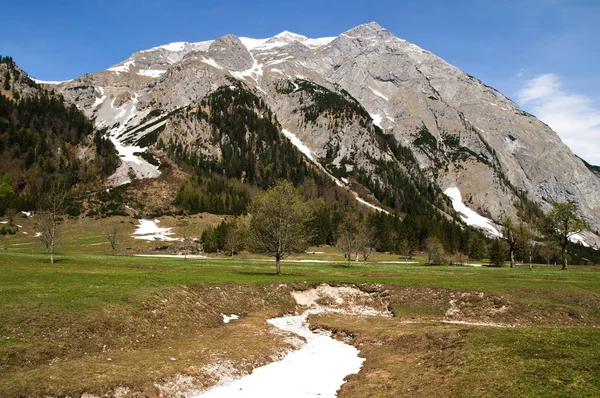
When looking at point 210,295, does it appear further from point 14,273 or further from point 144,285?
point 14,273

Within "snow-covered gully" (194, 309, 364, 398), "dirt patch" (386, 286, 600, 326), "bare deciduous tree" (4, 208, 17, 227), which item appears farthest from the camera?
"bare deciduous tree" (4, 208, 17, 227)

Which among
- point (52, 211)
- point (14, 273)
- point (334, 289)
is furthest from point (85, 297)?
point (52, 211)

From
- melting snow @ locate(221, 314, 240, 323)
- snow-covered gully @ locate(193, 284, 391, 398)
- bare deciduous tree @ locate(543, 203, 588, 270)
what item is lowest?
melting snow @ locate(221, 314, 240, 323)

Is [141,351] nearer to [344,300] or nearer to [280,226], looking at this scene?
[344,300]

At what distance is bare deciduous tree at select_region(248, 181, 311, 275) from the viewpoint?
51.9 metres

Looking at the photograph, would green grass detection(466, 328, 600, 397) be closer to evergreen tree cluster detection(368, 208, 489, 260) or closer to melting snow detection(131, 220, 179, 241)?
evergreen tree cluster detection(368, 208, 489, 260)

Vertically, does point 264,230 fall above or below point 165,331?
above

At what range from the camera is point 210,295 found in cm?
3369

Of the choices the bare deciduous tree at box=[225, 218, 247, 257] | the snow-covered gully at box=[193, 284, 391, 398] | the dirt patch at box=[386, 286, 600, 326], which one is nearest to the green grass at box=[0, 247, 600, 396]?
the dirt patch at box=[386, 286, 600, 326]

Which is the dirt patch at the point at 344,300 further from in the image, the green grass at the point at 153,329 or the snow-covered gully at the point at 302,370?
the snow-covered gully at the point at 302,370

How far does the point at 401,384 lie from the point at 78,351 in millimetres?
16040

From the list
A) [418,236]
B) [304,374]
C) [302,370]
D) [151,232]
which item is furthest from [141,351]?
[418,236]

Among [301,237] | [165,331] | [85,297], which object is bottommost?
[165,331]

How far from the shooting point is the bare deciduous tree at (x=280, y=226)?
51912 millimetres
